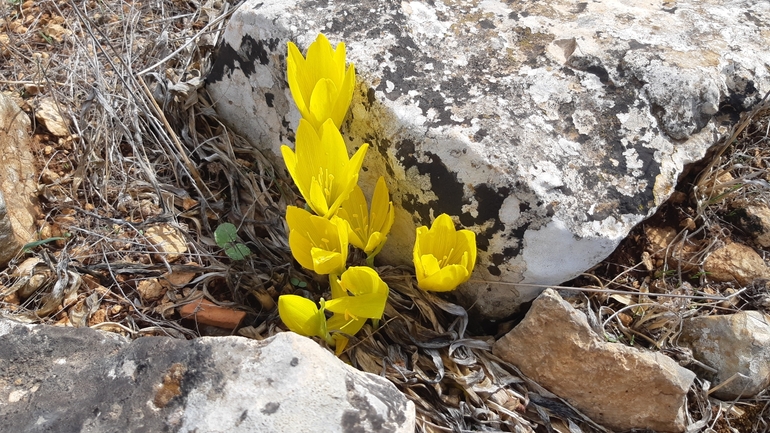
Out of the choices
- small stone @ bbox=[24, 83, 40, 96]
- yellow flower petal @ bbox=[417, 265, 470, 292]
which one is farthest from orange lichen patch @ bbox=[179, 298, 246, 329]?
small stone @ bbox=[24, 83, 40, 96]

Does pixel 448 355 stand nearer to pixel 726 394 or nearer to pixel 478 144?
pixel 478 144


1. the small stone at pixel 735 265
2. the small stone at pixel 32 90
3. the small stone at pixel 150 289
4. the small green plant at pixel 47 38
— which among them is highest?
the small green plant at pixel 47 38

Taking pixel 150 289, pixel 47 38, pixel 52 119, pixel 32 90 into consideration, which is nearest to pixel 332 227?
pixel 150 289

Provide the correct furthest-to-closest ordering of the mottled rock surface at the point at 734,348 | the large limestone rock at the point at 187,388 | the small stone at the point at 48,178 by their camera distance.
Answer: the small stone at the point at 48,178 < the mottled rock surface at the point at 734,348 < the large limestone rock at the point at 187,388

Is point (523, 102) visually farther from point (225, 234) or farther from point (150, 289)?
point (150, 289)

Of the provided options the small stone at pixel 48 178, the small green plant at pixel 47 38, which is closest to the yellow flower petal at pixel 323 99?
the small stone at pixel 48 178

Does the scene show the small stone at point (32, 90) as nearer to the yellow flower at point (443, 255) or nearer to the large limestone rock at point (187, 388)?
the large limestone rock at point (187, 388)
